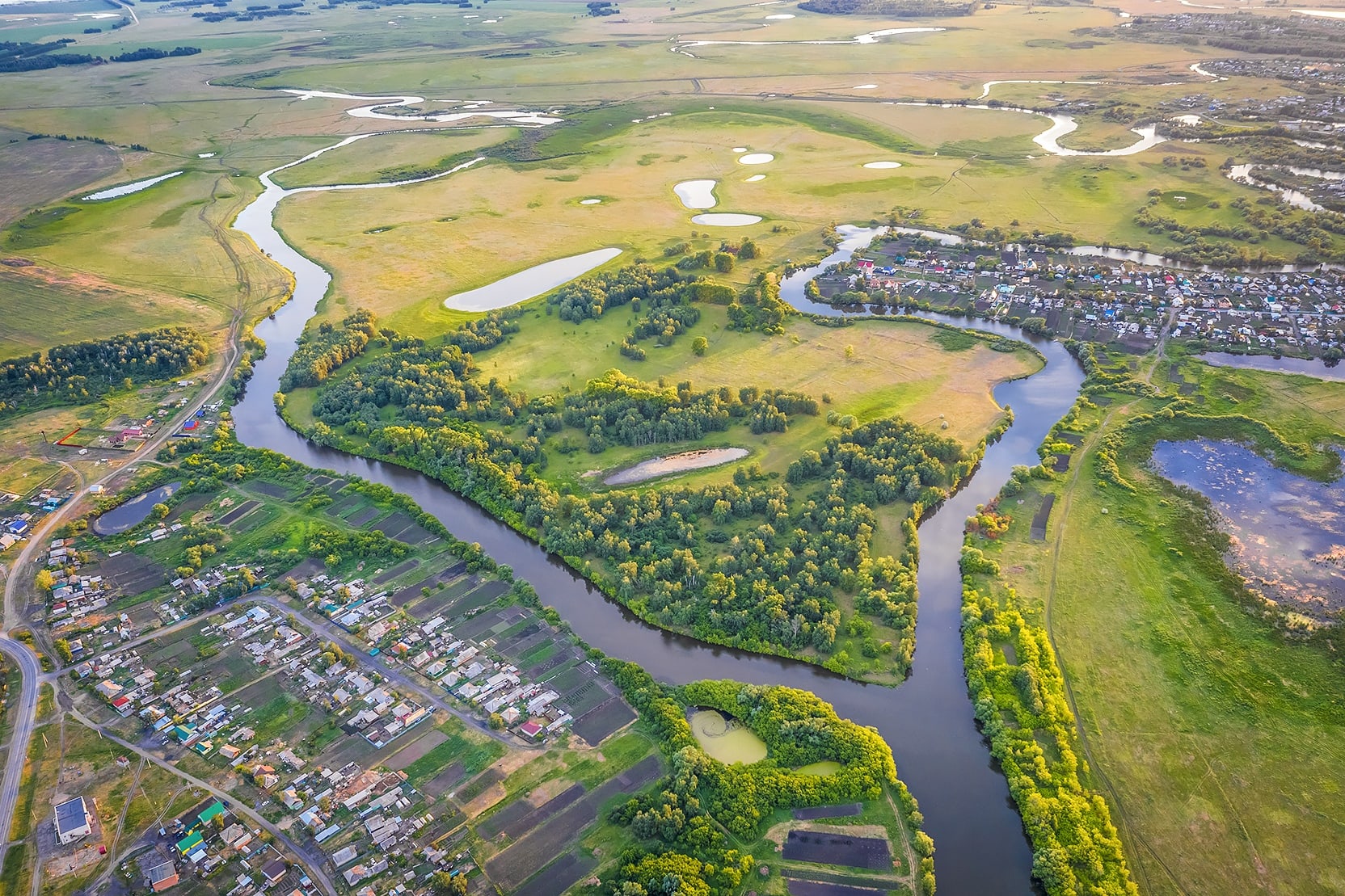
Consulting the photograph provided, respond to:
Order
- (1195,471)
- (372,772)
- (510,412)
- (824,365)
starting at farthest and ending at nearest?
A: (824,365)
(510,412)
(1195,471)
(372,772)

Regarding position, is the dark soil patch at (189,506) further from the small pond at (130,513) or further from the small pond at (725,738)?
the small pond at (725,738)

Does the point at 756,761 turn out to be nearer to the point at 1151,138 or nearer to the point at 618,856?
the point at 618,856

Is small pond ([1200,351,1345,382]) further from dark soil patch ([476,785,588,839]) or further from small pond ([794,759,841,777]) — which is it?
dark soil patch ([476,785,588,839])

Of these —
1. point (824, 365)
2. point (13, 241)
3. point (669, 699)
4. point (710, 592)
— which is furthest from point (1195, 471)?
point (13, 241)

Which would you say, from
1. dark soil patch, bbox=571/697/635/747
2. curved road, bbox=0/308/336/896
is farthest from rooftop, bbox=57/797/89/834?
dark soil patch, bbox=571/697/635/747

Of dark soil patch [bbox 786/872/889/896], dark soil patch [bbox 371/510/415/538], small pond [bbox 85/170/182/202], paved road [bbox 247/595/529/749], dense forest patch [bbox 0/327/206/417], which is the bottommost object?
dark soil patch [bbox 786/872/889/896]

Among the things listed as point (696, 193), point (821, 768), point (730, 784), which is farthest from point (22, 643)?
point (696, 193)
